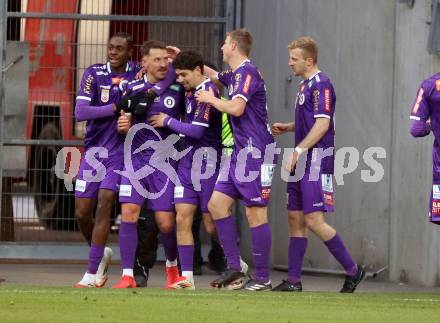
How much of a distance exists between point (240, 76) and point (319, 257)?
373 cm

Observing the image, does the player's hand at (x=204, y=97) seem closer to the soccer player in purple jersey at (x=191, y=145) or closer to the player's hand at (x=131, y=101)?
the soccer player in purple jersey at (x=191, y=145)

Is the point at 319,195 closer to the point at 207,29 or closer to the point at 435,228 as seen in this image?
the point at 435,228

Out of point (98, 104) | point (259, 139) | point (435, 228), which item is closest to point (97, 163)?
point (98, 104)

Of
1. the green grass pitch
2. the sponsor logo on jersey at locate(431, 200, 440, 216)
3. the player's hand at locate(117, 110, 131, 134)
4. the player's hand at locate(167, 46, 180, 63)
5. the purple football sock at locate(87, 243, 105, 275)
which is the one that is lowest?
the green grass pitch

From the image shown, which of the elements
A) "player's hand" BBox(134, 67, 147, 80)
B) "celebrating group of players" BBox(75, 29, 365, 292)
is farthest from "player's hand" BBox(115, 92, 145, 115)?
"player's hand" BBox(134, 67, 147, 80)

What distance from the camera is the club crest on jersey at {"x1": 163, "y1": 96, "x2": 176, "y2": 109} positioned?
12594 mm

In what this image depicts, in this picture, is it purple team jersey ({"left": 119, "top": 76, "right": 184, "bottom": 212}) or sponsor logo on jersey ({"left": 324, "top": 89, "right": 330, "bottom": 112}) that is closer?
sponsor logo on jersey ({"left": 324, "top": 89, "right": 330, "bottom": 112})

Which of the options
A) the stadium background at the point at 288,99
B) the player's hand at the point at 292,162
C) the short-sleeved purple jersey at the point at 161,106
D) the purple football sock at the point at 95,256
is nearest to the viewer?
the player's hand at the point at 292,162

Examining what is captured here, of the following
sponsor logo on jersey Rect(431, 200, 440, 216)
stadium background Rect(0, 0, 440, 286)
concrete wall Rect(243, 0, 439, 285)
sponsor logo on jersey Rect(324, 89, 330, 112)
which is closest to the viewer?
sponsor logo on jersey Rect(431, 200, 440, 216)

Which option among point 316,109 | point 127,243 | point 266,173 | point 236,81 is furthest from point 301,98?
point 127,243

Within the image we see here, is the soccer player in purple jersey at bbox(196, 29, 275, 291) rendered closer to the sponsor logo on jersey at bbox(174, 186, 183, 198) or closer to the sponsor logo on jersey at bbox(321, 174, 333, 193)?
the sponsor logo on jersey at bbox(174, 186, 183, 198)

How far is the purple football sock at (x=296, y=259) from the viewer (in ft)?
41.2

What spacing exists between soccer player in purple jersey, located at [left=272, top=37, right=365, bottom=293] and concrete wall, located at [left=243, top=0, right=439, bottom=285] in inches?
73.2

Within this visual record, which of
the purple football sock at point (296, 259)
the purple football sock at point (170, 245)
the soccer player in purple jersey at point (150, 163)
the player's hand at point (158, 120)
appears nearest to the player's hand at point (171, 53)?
the soccer player in purple jersey at point (150, 163)
